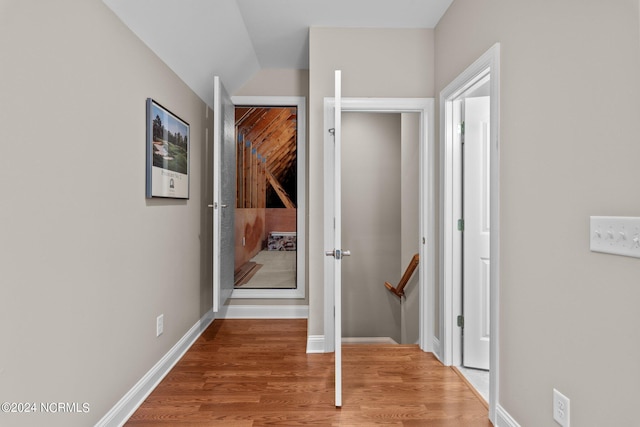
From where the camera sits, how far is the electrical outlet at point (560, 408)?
1396mm

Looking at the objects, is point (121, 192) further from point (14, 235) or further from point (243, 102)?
point (243, 102)

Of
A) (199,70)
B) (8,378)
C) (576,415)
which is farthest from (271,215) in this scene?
(576,415)

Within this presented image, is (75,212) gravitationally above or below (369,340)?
above

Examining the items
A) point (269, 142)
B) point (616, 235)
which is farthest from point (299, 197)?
point (616, 235)

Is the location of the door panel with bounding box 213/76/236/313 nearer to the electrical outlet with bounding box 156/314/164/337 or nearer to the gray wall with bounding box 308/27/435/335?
the electrical outlet with bounding box 156/314/164/337

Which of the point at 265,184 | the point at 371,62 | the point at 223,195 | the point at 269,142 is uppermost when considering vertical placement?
the point at 371,62

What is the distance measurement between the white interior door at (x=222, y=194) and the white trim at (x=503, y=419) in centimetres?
192

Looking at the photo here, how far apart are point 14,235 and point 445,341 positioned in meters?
2.52

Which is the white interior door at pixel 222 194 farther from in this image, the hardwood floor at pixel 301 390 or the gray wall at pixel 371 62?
the gray wall at pixel 371 62

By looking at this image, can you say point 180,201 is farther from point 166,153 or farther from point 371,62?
point 371,62

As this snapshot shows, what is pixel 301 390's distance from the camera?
7.41 ft

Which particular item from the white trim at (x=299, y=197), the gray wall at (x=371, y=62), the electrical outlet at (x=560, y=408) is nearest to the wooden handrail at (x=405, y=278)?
the white trim at (x=299, y=197)

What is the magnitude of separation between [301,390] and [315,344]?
0.62 metres

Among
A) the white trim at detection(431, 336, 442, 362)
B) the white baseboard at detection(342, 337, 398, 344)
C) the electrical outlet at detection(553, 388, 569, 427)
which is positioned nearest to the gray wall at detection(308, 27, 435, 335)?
the white trim at detection(431, 336, 442, 362)
